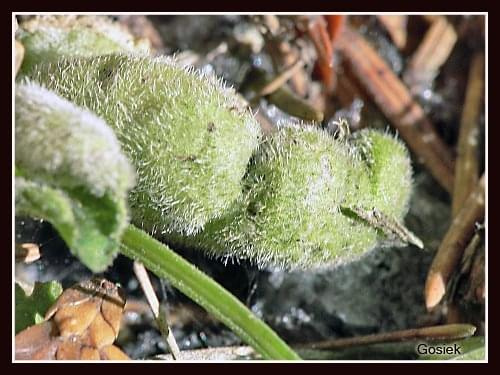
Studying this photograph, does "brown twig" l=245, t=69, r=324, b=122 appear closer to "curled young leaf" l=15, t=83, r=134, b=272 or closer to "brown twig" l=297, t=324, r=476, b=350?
"brown twig" l=297, t=324, r=476, b=350

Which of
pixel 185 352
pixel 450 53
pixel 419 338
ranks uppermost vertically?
pixel 450 53

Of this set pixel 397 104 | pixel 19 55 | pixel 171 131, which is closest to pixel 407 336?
pixel 397 104

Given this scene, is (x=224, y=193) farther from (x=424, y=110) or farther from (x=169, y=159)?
(x=424, y=110)

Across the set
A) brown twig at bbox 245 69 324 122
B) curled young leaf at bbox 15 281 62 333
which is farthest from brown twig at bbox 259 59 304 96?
curled young leaf at bbox 15 281 62 333

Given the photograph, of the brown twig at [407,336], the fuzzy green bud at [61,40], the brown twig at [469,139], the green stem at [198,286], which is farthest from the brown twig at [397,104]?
the green stem at [198,286]

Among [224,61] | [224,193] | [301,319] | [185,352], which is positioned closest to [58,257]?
[185,352]
